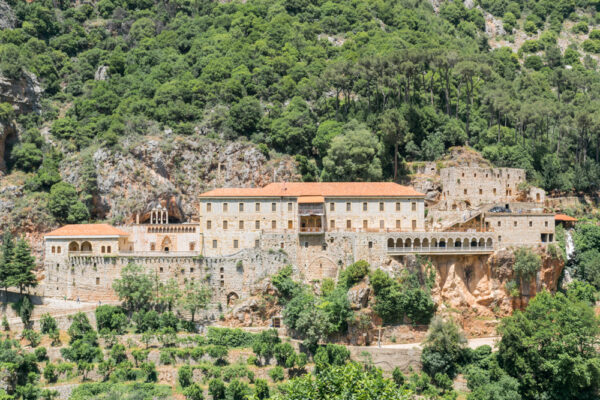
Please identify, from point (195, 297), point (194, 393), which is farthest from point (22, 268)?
point (194, 393)

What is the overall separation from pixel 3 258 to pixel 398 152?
46.5 metres

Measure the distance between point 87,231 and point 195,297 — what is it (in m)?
14.1

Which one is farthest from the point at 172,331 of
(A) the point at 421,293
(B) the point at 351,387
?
(B) the point at 351,387

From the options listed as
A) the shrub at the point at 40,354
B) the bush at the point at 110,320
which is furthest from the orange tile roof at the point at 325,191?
the shrub at the point at 40,354

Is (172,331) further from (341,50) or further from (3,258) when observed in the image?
(341,50)

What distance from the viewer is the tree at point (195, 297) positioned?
224 feet

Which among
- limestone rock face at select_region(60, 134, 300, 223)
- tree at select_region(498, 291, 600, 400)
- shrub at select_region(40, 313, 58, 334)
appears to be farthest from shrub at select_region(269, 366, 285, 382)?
limestone rock face at select_region(60, 134, 300, 223)

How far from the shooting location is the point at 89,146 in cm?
9156

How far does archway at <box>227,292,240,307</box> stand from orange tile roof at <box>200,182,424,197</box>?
1000cm

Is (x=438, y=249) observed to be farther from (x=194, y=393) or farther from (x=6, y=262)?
(x=6, y=262)

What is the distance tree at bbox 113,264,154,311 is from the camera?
68.5 m

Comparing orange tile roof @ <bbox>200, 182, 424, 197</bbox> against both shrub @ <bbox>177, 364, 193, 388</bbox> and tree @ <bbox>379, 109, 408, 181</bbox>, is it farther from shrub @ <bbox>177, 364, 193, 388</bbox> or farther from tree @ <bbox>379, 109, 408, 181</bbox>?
shrub @ <bbox>177, 364, 193, 388</bbox>

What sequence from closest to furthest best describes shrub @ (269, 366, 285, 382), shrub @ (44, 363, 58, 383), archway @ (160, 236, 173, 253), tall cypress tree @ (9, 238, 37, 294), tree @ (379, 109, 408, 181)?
shrub @ (44, 363, 58, 383)
shrub @ (269, 366, 285, 382)
tall cypress tree @ (9, 238, 37, 294)
archway @ (160, 236, 173, 253)
tree @ (379, 109, 408, 181)

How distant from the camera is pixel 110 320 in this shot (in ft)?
221
